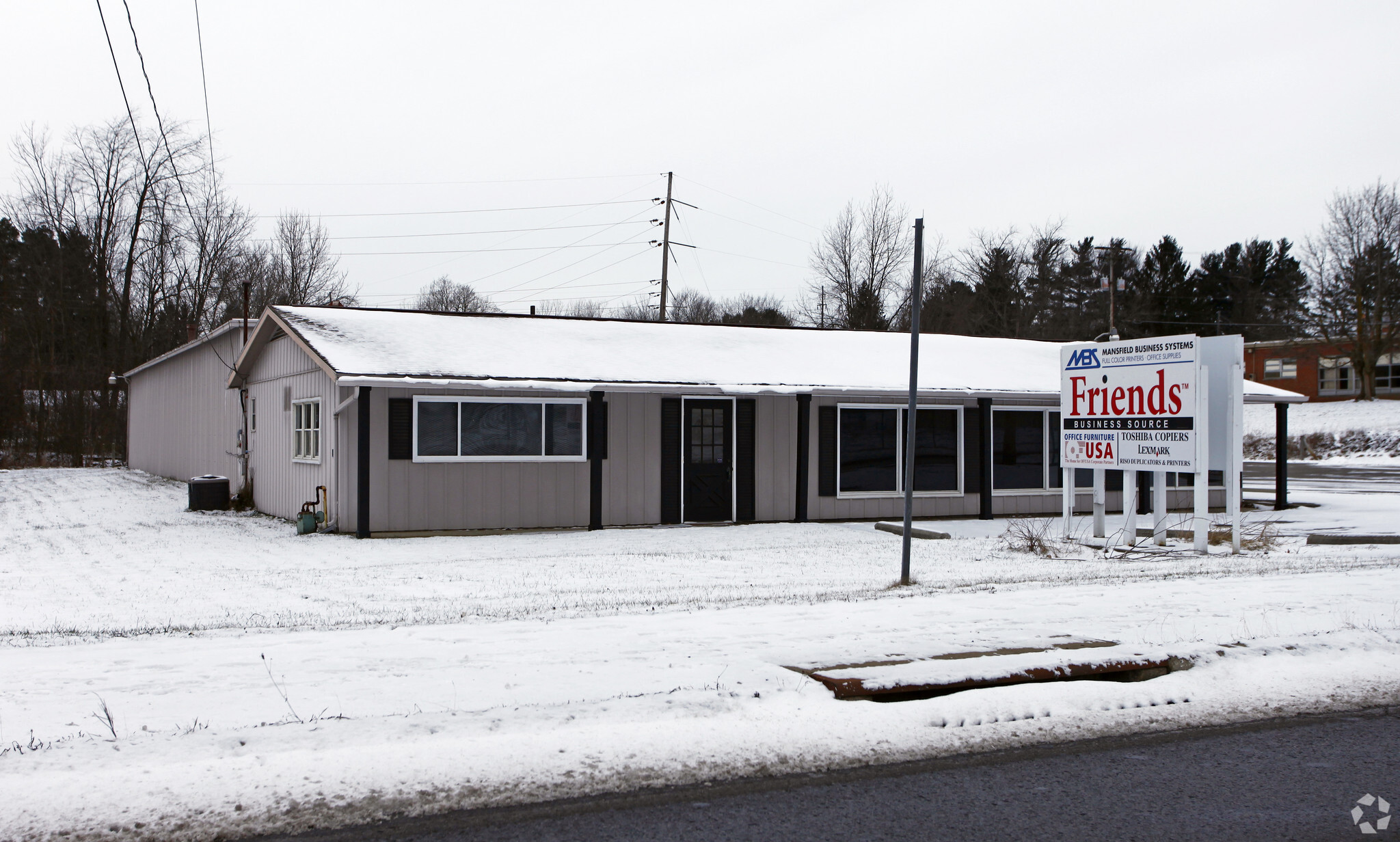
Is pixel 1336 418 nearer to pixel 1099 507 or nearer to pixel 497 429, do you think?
pixel 1099 507

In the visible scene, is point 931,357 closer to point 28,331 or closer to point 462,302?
point 28,331

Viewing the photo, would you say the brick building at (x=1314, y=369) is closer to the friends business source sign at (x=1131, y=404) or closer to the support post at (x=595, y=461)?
the friends business source sign at (x=1131, y=404)

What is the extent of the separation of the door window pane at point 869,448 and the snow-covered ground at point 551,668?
16.8 feet

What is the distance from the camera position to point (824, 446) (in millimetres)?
16953

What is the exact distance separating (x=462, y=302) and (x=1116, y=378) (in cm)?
5942

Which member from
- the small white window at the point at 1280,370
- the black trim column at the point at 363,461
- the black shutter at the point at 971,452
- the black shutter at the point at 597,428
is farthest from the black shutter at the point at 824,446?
the small white window at the point at 1280,370

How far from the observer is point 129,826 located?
12.4 feet

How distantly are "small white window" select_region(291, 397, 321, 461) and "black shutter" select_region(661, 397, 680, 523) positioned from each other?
17.3ft

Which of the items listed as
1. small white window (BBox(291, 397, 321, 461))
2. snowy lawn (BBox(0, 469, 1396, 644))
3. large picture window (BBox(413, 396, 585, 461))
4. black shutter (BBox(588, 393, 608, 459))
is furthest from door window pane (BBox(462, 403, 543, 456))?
small white window (BBox(291, 397, 321, 461))

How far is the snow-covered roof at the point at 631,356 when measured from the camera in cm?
1479

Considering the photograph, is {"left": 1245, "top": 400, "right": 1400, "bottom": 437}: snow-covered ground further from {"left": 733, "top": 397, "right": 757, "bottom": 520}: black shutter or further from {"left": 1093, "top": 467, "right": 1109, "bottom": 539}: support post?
{"left": 733, "top": 397, "right": 757, "bottom": 520}: black shutter

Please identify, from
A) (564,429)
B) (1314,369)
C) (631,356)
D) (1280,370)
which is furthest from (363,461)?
(1280,370)

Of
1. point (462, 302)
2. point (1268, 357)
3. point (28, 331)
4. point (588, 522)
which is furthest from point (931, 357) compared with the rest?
point (462, 302)

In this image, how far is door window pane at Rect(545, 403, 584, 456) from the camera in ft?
50.6
